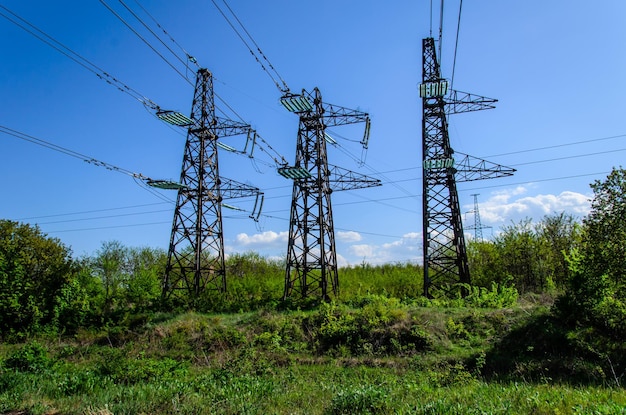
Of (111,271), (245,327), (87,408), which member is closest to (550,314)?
(245,327)

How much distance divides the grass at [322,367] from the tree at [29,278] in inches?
115

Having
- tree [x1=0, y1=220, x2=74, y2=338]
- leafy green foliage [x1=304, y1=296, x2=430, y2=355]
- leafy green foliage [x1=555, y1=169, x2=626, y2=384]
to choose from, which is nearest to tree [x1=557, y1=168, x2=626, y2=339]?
leafy green foliage [x1=555, y1=169, x2=626, y2=384]

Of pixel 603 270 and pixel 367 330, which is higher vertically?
pixel 603 270

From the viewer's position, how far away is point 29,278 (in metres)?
26.2

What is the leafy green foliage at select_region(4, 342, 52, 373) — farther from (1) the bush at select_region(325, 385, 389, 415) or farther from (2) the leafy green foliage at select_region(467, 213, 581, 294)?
(2) the leafy green foliage at select_region(467, 213, 581, 294)

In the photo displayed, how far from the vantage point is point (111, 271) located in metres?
40.3

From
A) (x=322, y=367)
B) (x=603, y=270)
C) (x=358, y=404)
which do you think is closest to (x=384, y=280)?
(x=322, y=367)

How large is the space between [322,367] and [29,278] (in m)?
22.5

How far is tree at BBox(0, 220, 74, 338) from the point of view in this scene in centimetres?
2456

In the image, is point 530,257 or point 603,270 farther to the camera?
point 530,257

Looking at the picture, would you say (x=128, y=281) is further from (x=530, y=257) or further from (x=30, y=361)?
(x=530, y=257)

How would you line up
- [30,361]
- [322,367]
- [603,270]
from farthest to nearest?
1. [322,367]
2. [30,361]
3. [603,270]

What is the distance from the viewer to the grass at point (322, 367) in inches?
262

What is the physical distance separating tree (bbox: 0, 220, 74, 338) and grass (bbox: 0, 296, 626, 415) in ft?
9.56
